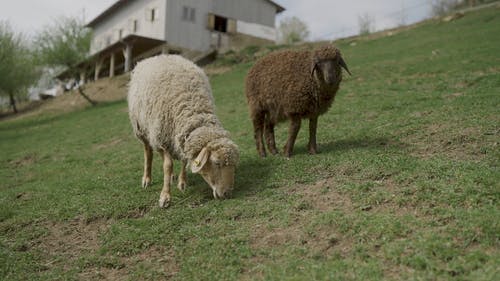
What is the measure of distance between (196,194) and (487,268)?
4846 millimetres

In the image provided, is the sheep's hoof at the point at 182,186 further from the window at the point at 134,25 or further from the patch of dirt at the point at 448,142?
the window at the point at 134,25

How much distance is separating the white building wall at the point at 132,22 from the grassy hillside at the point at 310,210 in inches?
927

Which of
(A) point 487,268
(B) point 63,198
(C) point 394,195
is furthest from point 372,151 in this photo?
(B) point 63,198

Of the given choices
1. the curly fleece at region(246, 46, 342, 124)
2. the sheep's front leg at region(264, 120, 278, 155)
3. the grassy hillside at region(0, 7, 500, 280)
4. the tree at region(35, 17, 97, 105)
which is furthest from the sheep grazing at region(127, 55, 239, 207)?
the tree at region(35, 17, 97, 105)

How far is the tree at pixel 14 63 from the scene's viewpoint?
3141cm

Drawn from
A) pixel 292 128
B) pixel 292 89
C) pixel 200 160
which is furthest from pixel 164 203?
pixel 292 89

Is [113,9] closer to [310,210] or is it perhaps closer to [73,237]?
[73,237]

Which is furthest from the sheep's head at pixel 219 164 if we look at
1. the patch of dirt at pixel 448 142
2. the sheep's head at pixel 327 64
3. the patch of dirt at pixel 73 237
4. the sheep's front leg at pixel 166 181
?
the patch of dirt at pixel 448 142

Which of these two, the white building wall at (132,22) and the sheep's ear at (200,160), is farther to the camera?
the white building wall at (132,22)

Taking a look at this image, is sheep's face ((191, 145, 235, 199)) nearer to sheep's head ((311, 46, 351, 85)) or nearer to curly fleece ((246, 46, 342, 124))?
curly fleece ((246, 46, 342, 124))

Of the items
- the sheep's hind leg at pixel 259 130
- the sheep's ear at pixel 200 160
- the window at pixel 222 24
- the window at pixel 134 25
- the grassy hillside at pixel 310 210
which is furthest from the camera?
the window at pixel 134 25

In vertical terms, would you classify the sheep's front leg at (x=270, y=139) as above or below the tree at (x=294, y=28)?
below

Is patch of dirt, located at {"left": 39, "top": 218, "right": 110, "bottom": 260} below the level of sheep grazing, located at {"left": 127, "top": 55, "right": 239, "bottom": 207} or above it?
below

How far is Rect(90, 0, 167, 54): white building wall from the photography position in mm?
35622
